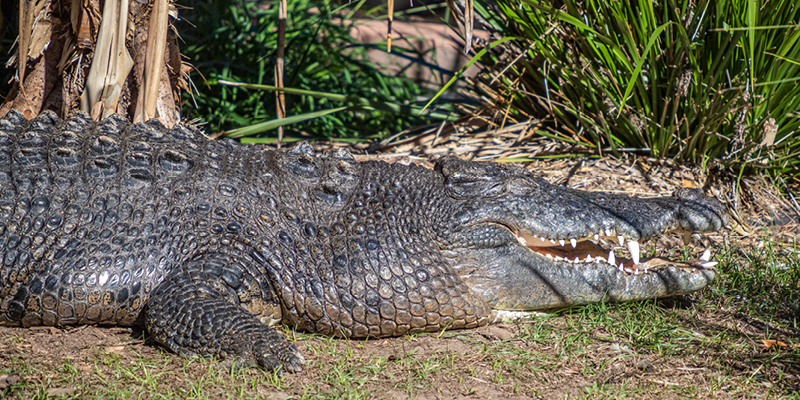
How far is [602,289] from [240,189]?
5.76ft

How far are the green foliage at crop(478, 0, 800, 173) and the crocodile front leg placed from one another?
2236 millimetres

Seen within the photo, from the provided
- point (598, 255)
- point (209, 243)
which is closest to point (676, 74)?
point (598, 255)

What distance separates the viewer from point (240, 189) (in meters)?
3.08

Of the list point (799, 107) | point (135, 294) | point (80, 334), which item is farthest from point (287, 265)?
point (799, 107)

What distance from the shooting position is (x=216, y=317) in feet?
8.70

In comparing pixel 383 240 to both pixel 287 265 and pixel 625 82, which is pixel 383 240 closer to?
pixel 287 265

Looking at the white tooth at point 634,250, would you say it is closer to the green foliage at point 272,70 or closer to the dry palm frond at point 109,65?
the green foliage at point 272,70

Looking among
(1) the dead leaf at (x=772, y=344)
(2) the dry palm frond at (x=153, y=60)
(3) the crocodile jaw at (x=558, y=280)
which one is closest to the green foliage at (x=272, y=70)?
(2) the dry palm frond at (x=153, y=60)

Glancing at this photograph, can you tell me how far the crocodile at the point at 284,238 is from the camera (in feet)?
9.21

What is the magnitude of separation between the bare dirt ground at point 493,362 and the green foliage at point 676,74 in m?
1.37

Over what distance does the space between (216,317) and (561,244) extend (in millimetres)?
1571

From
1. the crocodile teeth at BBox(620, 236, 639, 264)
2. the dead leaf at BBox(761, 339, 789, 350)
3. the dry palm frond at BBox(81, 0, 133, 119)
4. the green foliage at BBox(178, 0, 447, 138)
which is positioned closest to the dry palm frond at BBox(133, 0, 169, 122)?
the dry palm frond at BBox(81, 0, 133, 119)

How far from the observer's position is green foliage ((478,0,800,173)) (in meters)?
3.91

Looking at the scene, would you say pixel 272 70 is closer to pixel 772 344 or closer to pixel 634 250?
pixel 634 250
